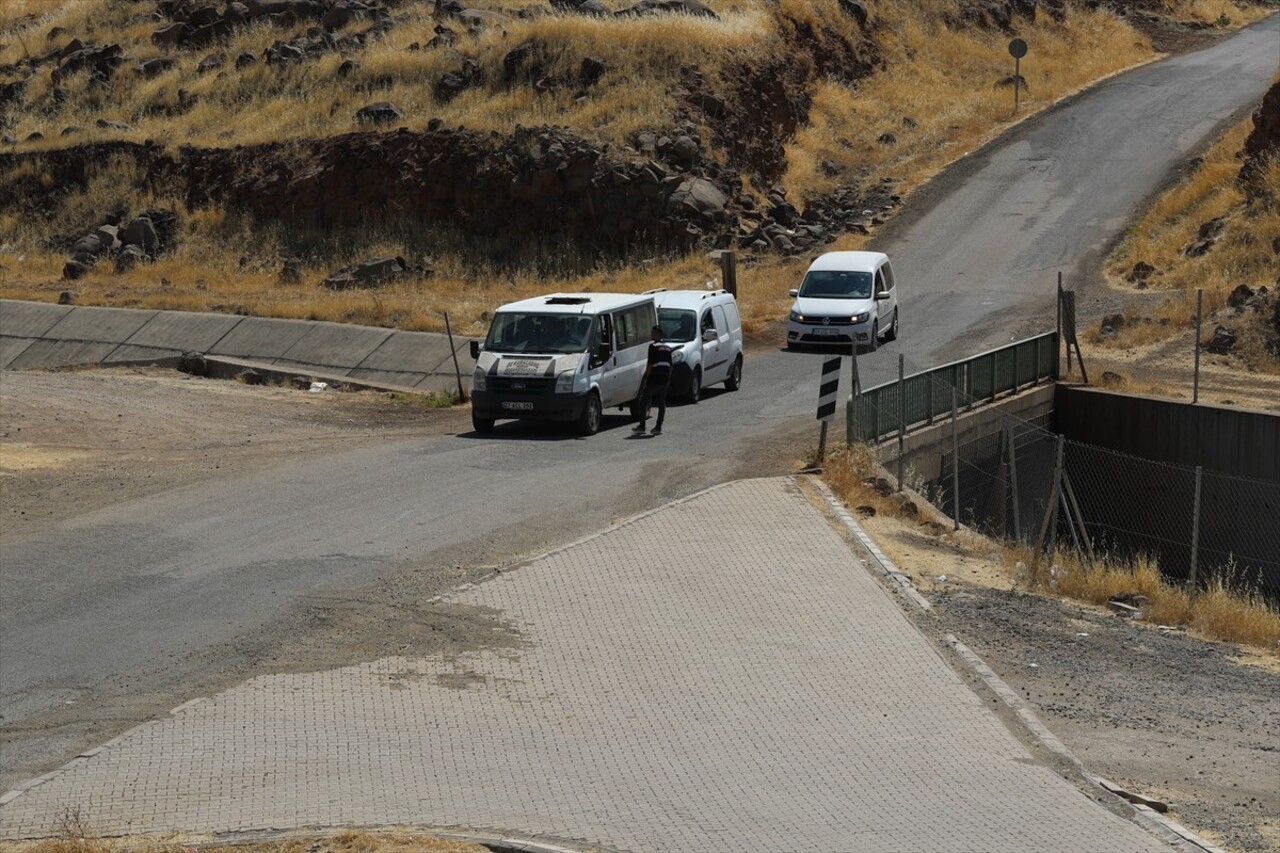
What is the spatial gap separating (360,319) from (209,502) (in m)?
16.4

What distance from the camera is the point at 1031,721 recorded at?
11430 mm

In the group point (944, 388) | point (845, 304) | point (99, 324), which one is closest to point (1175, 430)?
point (944, 388)

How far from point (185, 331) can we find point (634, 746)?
2844 centimetres

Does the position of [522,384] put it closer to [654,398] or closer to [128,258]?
[654,398]

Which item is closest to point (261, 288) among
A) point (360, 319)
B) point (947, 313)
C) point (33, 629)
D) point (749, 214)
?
point (360, 319)

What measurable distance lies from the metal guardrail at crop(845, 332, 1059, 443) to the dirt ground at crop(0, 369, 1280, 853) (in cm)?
143

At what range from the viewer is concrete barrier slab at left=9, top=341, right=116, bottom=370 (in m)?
36.8

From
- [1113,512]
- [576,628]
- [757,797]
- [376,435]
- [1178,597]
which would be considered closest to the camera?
[757,797]

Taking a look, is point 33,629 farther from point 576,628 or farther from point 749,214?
point 749,214

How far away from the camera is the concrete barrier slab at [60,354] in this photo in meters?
36.8

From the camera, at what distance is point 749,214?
1777 inches

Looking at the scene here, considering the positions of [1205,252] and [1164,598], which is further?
[1205,252]

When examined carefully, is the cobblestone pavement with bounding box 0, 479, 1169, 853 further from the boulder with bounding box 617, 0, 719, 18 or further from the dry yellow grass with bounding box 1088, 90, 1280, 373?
the boulder with bounding box 617, 0, 719, 18

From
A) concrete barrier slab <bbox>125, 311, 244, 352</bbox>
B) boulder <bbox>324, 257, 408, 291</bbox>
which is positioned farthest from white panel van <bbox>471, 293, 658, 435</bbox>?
boulder <bbox>324, 257, 408, 291</bbox>
